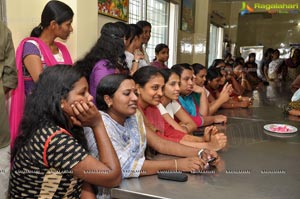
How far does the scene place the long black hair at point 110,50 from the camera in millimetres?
1787

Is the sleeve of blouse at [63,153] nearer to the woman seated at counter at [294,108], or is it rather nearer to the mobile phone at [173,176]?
the mobile phone at [173,176]

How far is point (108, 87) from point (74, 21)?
1.05 metres

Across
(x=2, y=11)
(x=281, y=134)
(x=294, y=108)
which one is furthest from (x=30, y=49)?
(x=294, y=108)

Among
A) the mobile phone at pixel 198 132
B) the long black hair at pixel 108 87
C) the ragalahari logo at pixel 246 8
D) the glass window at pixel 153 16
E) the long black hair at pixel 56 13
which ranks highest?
the ragalahari logo at pixel 246 8

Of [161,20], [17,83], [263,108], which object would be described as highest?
[161,20]

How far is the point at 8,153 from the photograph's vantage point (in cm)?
135

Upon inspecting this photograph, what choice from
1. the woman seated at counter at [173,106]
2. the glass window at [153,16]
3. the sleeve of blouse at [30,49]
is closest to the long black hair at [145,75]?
the woman seated at counter at [173,106]

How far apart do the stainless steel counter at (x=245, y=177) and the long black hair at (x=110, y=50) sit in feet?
2.66

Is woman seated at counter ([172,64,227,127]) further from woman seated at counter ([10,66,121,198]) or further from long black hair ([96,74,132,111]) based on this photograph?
woman seated at counter ([10,66,121,198])

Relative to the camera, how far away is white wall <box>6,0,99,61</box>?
180cm

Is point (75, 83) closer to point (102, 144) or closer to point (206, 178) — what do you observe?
point (102, 144)

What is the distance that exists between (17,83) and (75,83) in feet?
2.04

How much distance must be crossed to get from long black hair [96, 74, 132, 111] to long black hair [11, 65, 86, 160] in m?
0.24

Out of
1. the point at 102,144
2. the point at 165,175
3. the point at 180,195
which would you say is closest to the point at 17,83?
the point at 102,144
